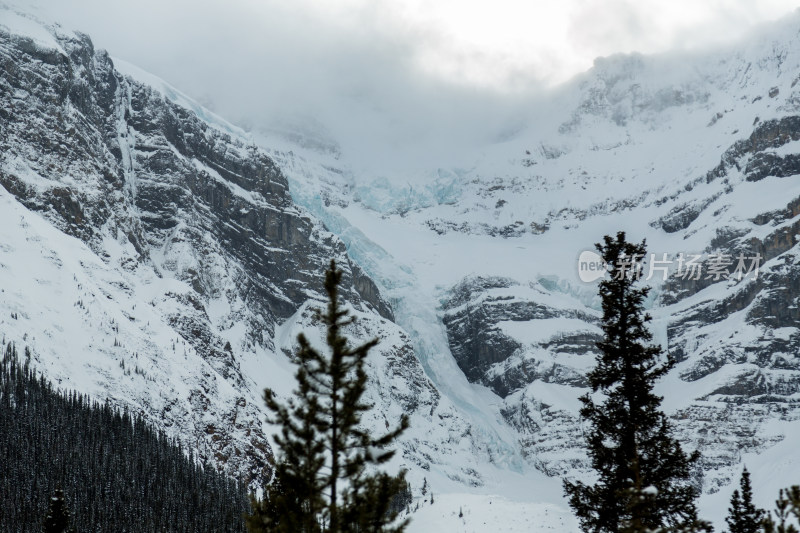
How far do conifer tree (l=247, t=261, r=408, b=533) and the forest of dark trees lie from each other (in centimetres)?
10301

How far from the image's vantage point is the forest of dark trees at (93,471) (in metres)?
122

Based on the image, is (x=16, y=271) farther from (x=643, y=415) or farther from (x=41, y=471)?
(x=643, y=415)

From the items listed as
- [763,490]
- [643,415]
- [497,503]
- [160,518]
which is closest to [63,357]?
[160,518]

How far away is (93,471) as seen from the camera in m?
133

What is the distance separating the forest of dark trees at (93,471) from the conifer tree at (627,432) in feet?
334

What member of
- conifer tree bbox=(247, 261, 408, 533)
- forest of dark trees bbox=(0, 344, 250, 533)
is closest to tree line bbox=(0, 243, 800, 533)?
conifer tree bbox=(247, 261, 408, 533)

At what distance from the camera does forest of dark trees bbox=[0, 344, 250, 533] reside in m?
122

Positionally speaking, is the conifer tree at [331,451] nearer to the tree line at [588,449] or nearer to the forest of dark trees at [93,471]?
the tree line at [588,449]

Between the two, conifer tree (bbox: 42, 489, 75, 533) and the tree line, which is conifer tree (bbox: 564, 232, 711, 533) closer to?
the tree line

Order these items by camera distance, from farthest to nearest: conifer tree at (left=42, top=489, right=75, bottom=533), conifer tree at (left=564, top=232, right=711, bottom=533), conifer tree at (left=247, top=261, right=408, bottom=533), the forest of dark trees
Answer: the forest of dark trees
conifer tree at (left=42, top=489, right=75, bottom=533)
conifer tree at (left=564, top=232, right=711, bottom=533)
conifer tree at (left=247, top=261, right=408, bottom=533)

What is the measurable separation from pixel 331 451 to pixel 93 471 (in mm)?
119764

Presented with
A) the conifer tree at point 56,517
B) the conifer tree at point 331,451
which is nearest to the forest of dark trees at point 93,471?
the conifer tree at point 56,517

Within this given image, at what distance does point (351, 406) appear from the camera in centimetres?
2341

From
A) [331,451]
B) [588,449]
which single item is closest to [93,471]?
[588,449]
